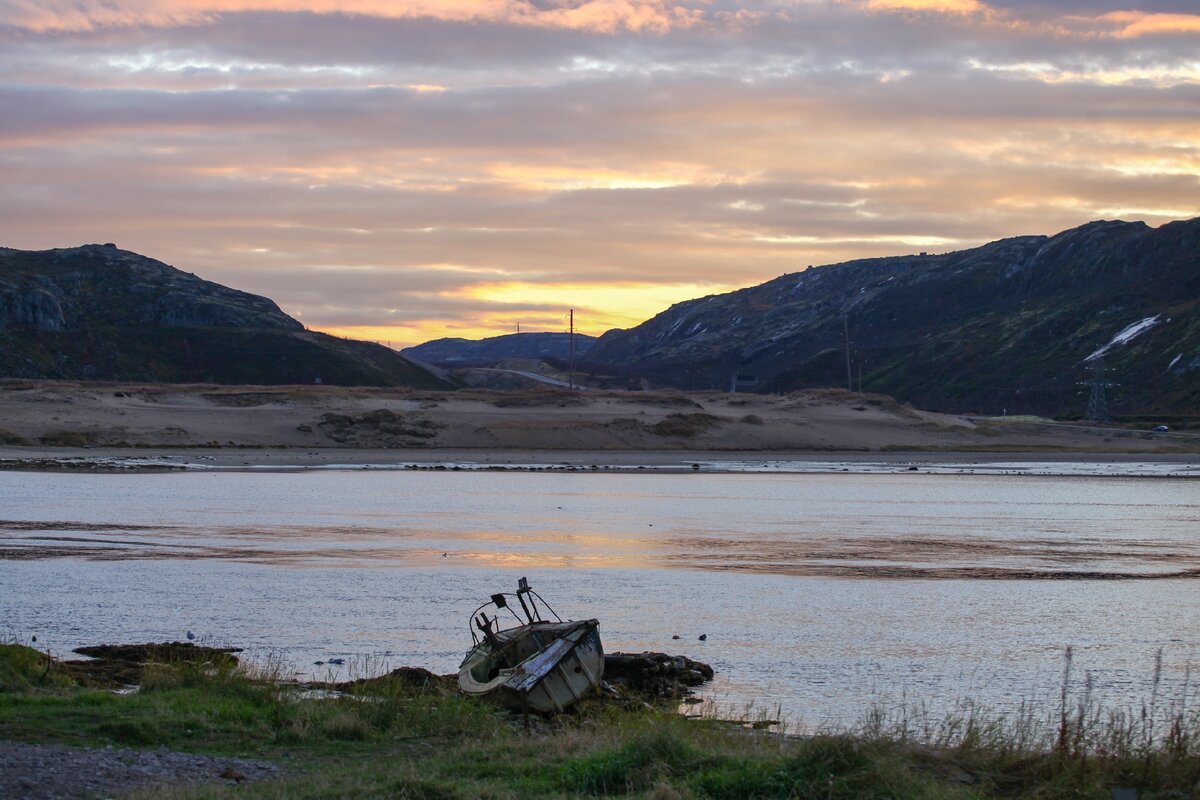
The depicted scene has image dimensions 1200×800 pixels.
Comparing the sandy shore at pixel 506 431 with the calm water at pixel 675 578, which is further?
the sandy shore at pixel 506 431

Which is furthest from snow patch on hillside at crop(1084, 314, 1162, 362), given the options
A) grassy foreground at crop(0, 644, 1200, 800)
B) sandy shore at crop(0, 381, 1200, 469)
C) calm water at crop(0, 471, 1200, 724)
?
grassy foreground at crop(0, 644, 1200, 800)

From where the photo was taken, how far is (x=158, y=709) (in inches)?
597

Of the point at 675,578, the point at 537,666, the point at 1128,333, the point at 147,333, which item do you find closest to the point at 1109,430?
the point at 1128,333

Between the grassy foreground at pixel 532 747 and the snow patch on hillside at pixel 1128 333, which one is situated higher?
the snow patch on hillside at pixel 1128 333

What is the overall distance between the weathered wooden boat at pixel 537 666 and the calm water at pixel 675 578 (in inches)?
97.7

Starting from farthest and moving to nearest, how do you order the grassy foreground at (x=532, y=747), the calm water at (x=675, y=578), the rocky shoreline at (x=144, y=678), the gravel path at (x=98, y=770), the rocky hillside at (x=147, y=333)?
the rocky hillside at (x=147, y=333) < the calm water at (x=675, y=578) < the rocky shoreline at (x=144, y=678) < the grassy foreground at (x=532, y=747) < the gravel path at (x=98, y=770)

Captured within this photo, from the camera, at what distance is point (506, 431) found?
292ft

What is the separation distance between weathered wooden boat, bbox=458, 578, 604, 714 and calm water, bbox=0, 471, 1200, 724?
97.7 inches

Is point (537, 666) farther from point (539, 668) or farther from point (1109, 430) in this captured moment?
point (1109, 430)

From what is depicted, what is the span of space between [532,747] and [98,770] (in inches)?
168

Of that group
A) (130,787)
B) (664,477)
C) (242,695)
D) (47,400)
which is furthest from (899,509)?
(47,400)

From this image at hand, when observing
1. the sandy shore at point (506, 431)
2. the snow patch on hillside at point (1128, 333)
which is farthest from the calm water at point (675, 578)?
the snow patch on hillside at point (1128, 333)

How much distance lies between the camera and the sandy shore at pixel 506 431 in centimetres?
7750

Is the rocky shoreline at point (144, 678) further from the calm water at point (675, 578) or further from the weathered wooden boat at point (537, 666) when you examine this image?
the calm water at point (675, 578)
